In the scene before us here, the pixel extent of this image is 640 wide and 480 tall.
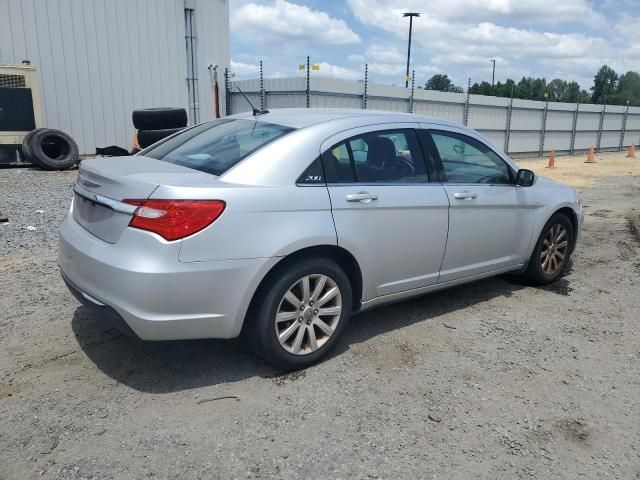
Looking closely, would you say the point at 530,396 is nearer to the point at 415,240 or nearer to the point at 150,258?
the point at 415,240

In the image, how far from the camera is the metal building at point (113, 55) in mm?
13805

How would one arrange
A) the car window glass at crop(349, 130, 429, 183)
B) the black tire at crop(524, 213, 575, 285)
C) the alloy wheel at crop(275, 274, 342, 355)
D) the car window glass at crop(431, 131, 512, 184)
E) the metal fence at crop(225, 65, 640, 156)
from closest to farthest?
the alloy wheel at crop(275, 274, 342, 355) → the car window glass at crop(349, 130, 429, 183) → the car window glass at crop(431, 131, 512, 184) → the black tire at crop(524, 213, 575, 285) → the metal fence at crop(225, 65, 640, 156)

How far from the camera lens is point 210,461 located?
103 inches

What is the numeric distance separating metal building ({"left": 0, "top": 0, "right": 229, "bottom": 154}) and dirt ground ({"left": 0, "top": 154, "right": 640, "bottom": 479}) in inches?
434

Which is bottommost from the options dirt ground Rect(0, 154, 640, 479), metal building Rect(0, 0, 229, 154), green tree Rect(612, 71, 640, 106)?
dirt ground Rect(0, 154, 640, 479)

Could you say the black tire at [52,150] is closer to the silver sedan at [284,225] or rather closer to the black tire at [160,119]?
the black tire at [160,119]

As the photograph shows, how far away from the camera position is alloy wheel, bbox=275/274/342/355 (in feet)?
11.0

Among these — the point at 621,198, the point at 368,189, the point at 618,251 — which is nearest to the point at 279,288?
the point at 368,189

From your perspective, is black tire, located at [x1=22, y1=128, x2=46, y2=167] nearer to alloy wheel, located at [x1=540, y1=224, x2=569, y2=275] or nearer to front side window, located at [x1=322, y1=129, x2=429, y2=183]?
front side window, located at [x1=322, y1=129, x2=429, y2=183]

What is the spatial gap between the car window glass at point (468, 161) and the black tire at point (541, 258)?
2.51 feet

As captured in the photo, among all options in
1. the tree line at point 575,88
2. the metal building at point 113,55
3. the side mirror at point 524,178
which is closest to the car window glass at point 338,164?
the side mirror at point 524,178

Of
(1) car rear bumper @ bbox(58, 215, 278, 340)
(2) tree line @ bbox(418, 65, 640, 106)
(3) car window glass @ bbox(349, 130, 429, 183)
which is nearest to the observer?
(1) car rear bumper @ bbox(58, 215, 278, 340)

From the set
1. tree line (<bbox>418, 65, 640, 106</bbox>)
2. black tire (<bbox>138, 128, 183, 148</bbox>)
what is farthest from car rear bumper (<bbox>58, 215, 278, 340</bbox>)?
tree line (<bbox>418, 65, 640, 106</bbox>)

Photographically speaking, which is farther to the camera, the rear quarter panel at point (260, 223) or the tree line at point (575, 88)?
the tree line at point (575, 88)
